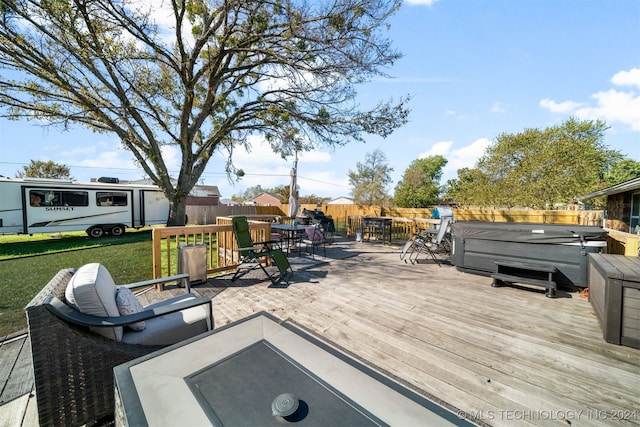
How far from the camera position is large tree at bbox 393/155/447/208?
25.5 m

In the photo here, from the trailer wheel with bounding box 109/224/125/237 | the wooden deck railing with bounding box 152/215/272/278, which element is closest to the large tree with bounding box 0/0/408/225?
the wooden deck railing with bounding box 152/215/272/278

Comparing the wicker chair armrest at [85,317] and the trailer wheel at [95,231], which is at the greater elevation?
the wicker chair armrest at [85,317]

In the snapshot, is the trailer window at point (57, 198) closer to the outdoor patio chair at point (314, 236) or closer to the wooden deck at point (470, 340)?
the outdoor patio chair at point (314, 236)

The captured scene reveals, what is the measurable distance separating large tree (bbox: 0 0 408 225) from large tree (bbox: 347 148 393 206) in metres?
15.9

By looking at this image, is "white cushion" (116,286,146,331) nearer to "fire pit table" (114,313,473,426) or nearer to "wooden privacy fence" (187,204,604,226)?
"fire pit table" (114,313,473,426)

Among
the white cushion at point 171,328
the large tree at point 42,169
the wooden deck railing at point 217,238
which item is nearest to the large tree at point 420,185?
the wooden deck railing at point 217,238

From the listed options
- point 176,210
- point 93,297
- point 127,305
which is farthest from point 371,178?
point 93,297

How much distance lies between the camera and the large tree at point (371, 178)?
2470 centimetres

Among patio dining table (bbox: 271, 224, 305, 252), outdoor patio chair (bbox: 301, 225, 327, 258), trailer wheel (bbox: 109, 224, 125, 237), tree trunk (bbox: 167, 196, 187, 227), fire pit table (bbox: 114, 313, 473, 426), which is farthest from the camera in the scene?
trailer wheel (bbox: 109, 224, 125, 237)

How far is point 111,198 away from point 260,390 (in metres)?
15.2

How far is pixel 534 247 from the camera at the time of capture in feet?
14.4

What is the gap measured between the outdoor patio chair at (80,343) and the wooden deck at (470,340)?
0.50 m

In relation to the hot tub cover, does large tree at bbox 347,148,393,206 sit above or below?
above

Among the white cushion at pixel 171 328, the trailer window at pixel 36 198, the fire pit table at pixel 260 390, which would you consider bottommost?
the white cushion at pixel 171 328
